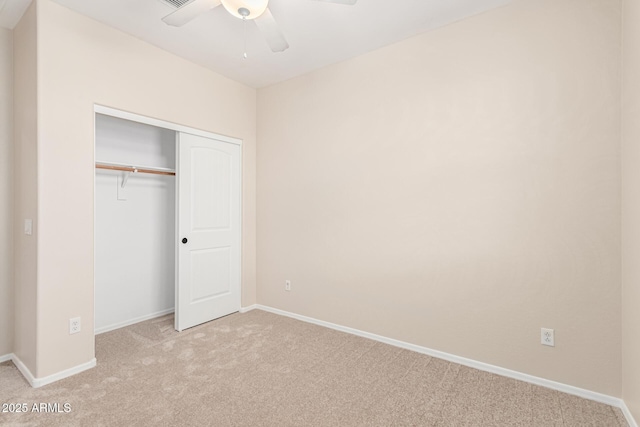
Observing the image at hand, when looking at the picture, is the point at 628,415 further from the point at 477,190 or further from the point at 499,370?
the point at 477,190

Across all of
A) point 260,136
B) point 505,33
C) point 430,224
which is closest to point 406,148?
point 430,224

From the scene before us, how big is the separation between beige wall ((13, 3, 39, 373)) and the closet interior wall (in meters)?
0.64

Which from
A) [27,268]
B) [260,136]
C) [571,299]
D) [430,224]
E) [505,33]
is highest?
[505,33]

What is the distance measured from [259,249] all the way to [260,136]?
4.71 ft

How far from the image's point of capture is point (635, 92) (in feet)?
5.71

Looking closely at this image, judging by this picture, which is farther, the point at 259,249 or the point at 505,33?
the point at 259,249

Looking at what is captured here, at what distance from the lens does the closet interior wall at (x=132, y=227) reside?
3188 mm

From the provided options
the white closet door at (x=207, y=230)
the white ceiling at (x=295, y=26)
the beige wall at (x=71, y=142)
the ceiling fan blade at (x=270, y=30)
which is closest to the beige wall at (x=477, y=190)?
the white ceiling at (x=295, y=26)

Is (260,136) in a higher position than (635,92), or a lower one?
higher

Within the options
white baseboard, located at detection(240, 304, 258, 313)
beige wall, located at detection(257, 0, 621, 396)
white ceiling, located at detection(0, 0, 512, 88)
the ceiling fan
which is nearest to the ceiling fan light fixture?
the ceiling fan

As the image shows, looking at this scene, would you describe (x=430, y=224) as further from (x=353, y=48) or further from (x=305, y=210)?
(x=353, y=48)

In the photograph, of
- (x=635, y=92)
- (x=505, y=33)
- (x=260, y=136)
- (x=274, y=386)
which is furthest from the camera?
(x=260, y=136)

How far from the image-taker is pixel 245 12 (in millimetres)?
1831

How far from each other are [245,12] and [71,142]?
5.53ft
